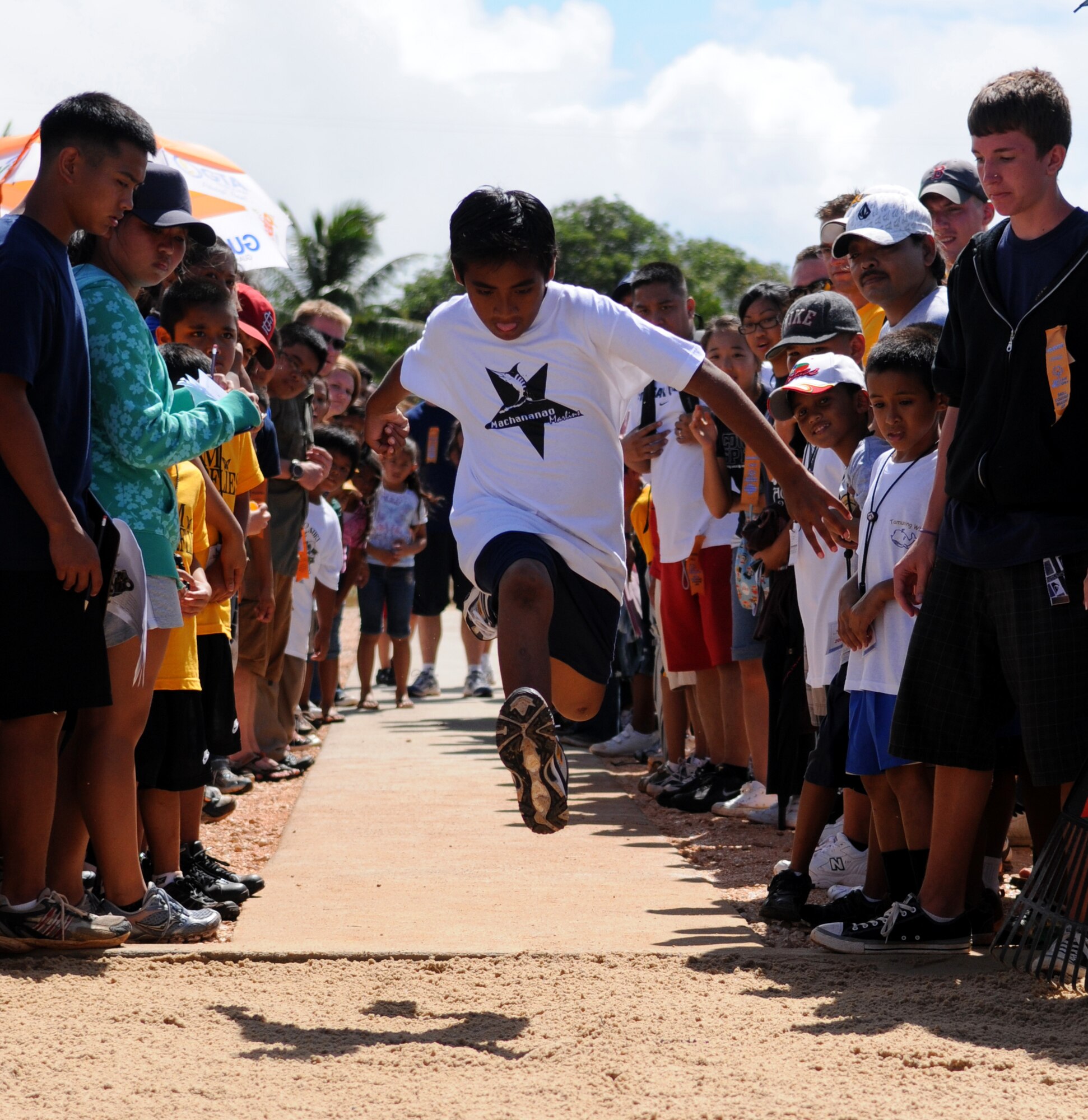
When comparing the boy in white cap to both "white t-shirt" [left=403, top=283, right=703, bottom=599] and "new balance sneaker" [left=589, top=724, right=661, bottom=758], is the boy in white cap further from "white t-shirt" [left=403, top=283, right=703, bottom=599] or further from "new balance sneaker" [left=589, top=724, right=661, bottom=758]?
"new balance sneaker" [left=589, top=724, right=661, bottom=758]

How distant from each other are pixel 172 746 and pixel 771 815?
2.94 metres

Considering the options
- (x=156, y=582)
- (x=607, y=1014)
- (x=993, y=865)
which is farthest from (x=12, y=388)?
(x=993, y=865)

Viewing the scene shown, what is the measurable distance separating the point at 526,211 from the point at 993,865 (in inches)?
101

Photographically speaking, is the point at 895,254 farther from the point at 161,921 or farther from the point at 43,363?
the point at 161,921

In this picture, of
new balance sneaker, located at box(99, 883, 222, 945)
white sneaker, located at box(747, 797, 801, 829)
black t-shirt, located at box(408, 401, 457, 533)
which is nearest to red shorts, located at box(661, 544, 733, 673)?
white sneaker, located at box(747, 797, 801, 829)

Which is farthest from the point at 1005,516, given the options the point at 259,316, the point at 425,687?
the point at 425,687

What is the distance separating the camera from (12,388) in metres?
3.82

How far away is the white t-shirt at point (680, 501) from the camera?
277 inches

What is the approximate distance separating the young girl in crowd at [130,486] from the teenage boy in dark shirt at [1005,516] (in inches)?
84.8

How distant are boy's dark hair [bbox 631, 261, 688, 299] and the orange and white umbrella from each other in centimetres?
193

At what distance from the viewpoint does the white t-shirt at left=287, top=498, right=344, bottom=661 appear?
8.69 m

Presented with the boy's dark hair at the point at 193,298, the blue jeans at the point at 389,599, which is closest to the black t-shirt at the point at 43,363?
the boy's dark hair at the point at 193,298

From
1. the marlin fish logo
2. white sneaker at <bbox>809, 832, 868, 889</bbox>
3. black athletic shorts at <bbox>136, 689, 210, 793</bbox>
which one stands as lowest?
white sneaker at <bbox>809, 832, 868, 889</bbox>

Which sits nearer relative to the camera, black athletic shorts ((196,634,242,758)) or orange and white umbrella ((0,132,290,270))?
black athletic shorts ((196,634,242,758))
